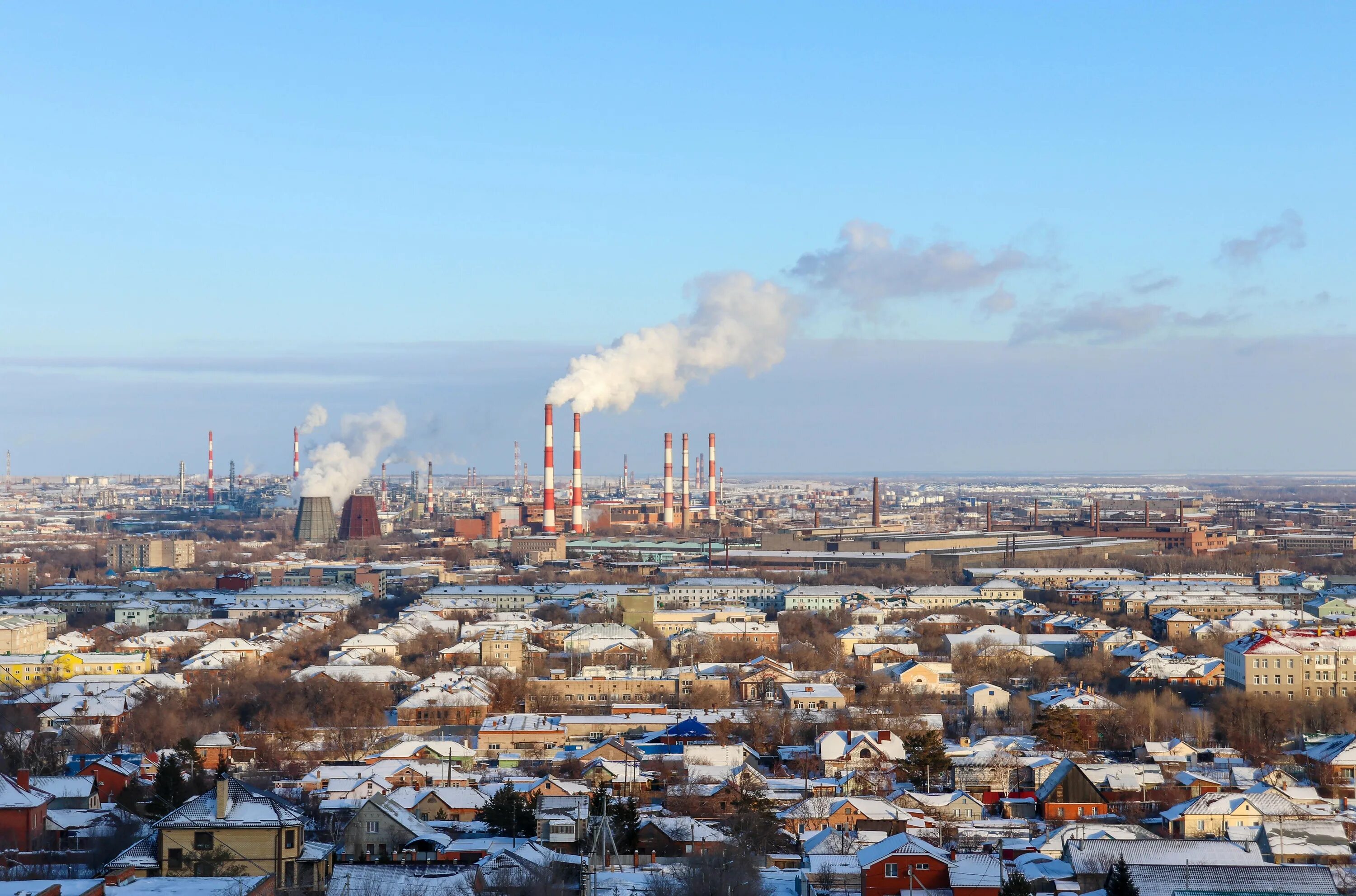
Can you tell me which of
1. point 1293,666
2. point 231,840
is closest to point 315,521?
point 1293,666

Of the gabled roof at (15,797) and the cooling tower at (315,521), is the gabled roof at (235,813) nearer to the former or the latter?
the gabled roof at (15,797)

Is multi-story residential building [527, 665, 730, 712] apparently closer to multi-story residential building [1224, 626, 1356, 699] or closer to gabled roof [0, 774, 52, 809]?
multi-story residential building [1224, 626, 1356, 699]

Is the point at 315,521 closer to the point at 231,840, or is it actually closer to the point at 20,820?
the point at 20,820

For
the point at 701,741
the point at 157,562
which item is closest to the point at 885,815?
the point at 701,741

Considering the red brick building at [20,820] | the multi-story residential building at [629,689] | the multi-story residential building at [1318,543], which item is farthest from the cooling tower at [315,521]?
the red brick building at [20,820]

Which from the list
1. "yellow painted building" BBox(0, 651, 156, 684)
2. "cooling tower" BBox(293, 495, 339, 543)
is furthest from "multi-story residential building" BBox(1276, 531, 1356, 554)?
"yellow painted building" BBox(0, 651, 156, 684)
